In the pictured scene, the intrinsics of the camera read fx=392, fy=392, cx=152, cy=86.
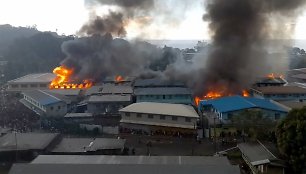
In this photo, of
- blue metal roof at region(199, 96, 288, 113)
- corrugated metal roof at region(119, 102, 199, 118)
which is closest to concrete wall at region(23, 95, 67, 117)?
corrugated metal roof at region(119, 102, 199, 118)

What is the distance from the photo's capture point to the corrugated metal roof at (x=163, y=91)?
32125 millimetres

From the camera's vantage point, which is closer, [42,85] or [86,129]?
[86,129]

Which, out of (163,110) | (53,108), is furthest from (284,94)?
(53,108)

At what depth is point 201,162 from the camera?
16953 mm

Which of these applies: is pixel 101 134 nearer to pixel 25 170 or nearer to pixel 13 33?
pixel 25 170

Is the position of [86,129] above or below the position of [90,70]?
below

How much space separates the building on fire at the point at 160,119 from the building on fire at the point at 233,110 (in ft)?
4.94

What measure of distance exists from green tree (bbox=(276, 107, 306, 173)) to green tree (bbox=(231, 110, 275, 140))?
353 centimetres

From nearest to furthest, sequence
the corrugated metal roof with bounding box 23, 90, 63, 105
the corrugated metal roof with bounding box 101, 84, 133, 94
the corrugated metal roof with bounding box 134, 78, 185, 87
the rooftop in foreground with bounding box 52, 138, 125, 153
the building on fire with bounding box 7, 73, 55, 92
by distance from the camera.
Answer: the rooftop in foreground with bounding box 52, 138, 125, 153, the corrugated metal roof with bounding box 23, 90, 63, 105, the corrugated metal roof with bounding box 101, 84, 133, 94, the corrugated metal roof with bounding box 134, 78, 185, 87, the building on fire with bounding box 7, 73, 55, 92

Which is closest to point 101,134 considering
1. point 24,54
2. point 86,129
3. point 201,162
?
point 86,129

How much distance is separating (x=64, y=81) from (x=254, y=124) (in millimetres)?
23553

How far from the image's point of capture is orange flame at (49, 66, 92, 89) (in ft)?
130

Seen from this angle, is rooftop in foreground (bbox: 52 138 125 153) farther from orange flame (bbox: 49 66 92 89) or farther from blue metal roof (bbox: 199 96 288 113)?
orange flame (bbox: 49 66 92 89)

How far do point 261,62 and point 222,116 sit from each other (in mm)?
15841
